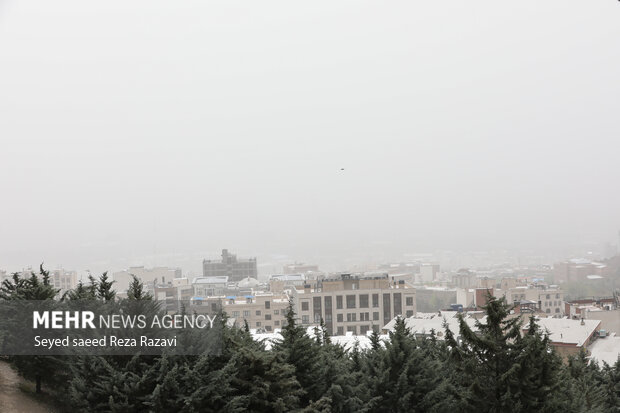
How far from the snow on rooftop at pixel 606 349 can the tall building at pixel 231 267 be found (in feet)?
204

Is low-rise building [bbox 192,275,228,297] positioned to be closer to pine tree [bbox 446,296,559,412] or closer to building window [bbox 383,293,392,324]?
building window [bbox 383,293,392,324]

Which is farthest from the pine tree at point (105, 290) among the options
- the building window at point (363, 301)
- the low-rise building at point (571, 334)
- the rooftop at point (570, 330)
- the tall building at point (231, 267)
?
the tall building at point (231, 267)

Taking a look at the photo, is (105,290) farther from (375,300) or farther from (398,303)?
(398,303)

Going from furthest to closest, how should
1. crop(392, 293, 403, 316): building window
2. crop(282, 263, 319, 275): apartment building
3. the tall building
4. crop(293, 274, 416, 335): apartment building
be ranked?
1. crop(282, 263, 319, 275): apartment building
2. the tall building
3. crop(392, 293, 403, 316): building window
4. crop(293, 274, 416, 335): apartment building

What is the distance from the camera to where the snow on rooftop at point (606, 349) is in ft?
87.9

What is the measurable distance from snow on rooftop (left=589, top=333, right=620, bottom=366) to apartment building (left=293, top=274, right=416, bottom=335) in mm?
17357

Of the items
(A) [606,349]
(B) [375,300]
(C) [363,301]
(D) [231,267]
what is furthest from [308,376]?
(D) [231,267]

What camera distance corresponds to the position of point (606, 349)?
94.0 feet

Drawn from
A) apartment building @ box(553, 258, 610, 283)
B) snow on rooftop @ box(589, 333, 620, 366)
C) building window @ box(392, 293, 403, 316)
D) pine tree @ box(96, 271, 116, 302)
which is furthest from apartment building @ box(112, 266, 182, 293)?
pine tree @ box(96, 271, 116, 302)

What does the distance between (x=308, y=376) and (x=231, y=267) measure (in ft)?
262

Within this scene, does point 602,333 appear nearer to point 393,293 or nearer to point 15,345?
point 393,293

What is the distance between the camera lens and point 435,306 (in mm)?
61750

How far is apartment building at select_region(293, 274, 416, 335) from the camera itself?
148 feet

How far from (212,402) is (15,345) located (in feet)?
14.1
